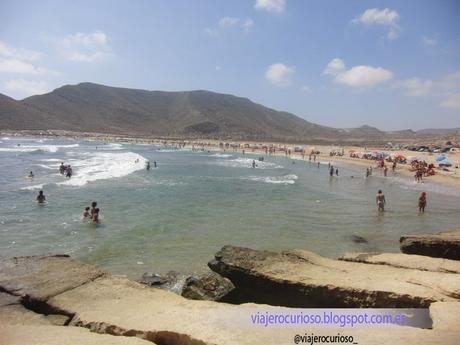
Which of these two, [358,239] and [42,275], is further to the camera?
[358,239]

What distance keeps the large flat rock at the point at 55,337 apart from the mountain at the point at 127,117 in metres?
124

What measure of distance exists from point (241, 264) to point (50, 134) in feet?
398

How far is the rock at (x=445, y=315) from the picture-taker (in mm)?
4250

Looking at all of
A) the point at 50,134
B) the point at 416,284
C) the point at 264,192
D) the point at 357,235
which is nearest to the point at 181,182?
the point at 264,192

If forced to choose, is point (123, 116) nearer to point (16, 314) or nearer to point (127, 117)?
point (127, 117)

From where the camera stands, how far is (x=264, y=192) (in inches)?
996

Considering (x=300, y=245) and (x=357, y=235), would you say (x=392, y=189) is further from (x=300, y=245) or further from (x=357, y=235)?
(x=300, y=245)

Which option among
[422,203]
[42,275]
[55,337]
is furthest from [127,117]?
[55,337]

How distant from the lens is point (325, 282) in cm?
597

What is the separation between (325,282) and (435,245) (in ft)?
12.6

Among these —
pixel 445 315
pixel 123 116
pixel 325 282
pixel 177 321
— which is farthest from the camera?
pixel 123 116

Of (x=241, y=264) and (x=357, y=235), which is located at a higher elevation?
(x=241, y=264)

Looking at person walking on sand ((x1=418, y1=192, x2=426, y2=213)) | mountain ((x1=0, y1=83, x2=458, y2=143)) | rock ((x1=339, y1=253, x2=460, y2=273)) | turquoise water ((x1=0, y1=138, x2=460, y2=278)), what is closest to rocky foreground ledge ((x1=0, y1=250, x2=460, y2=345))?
rock ((x1=339, y1=253, x2=460, y2=273))

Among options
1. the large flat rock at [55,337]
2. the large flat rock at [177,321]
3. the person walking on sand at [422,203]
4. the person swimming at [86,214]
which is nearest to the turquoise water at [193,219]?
the person swimming at [86,214]
